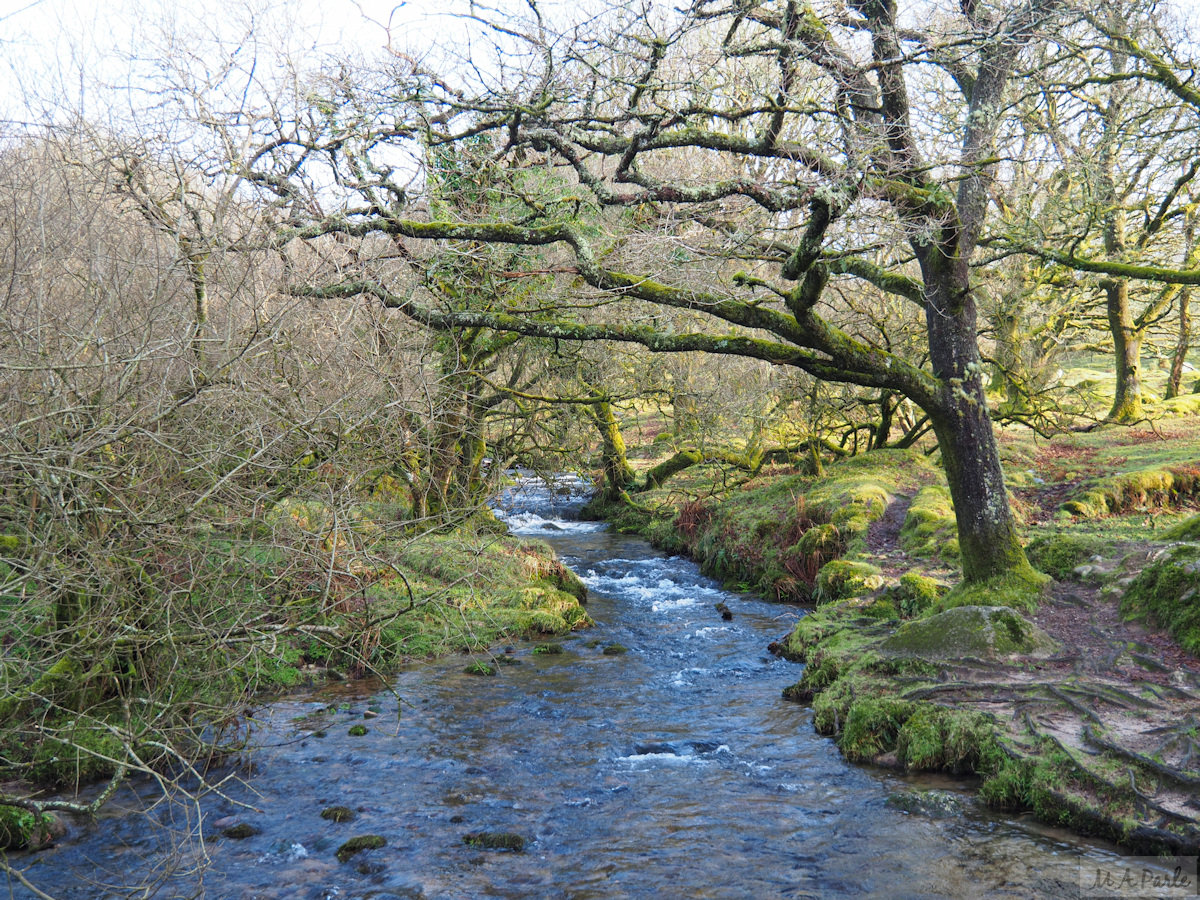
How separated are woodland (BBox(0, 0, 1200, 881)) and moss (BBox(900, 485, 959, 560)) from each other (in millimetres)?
96

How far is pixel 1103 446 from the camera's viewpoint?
61.7 feet

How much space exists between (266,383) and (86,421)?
4.10 ft

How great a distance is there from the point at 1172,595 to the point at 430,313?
8.03m

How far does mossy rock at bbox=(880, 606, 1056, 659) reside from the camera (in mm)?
8281

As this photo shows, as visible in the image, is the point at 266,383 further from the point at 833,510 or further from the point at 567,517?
the point at 567,517

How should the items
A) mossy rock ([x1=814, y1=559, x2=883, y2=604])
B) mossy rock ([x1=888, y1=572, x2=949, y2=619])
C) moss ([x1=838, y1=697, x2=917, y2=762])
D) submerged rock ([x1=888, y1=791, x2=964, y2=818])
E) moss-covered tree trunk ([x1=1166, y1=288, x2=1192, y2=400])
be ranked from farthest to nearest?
1. moss-covered tree trunk ([x1=1166, y1=288, x2=1192, y2=400])
2. mossy rock ([x1=814, y1=559, x2=883, y2=604])
3. mossy rock ([x1=888, y1=572, x2=949, y2=619])
4. moss ([x1=838, y1=697, x2=917, y2=762])
5. submerged rock ([x1=888, y1=791, x2=964, y2=818])

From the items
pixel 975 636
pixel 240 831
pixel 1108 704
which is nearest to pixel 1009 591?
pixel 975 636

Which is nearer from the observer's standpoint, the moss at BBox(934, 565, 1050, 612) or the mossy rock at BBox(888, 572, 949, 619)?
the moss at BBox(934, 565, 1050, 612)

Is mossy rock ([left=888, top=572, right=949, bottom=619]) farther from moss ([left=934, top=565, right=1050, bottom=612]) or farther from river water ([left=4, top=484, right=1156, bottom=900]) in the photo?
river water ([left=4, top=484, right=1156, bottom=900])

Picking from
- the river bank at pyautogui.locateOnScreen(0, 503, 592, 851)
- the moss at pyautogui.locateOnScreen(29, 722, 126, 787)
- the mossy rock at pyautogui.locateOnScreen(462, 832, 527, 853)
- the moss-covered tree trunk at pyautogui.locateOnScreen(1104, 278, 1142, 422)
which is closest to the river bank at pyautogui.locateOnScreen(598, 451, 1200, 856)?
the mossy rock at pyautogui.locateOnScreen(462, 832, 527, 853)

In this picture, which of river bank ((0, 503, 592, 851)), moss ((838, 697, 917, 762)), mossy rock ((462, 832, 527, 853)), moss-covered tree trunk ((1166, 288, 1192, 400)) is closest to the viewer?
river bank ((0, 503, 592, 851))

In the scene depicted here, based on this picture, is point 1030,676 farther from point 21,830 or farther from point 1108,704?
point 21,830

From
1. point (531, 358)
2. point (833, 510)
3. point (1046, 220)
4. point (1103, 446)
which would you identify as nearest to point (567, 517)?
point (531, 358)

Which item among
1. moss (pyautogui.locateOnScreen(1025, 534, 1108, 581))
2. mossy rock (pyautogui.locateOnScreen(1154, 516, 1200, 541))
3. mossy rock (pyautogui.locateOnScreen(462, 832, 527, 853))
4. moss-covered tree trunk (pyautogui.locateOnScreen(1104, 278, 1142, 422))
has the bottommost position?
mossy rock (pyautogui.locateOnScreen(462, 832, 527, 853))
